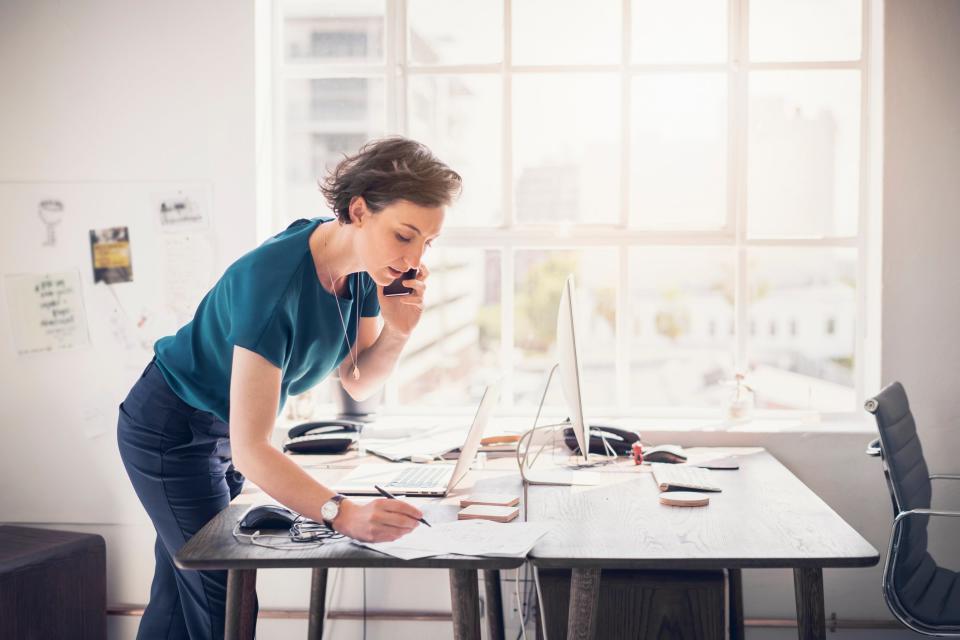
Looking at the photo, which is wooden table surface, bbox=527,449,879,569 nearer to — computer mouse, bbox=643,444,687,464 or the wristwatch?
computer mouse, bbox=643,444,687,464

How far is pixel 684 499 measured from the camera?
80.7 inches

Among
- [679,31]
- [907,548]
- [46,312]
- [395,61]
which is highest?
[679,31]

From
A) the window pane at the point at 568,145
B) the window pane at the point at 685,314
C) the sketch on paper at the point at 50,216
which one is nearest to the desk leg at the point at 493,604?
the window pane at the point at 685,314

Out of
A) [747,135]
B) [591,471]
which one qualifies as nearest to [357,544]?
[591,471]

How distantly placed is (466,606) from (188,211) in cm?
190

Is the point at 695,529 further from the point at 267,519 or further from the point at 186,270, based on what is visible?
the point at 186,270

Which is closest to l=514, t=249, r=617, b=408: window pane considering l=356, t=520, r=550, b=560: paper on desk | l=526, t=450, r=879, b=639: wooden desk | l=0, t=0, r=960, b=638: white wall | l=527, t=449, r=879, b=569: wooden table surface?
l=0, t=0, r=960, b=638: white wall

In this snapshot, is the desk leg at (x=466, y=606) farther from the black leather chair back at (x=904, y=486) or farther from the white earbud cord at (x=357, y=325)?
the black leather chair back at (x=904, y=486)

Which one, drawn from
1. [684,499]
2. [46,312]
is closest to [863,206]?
[684,499]

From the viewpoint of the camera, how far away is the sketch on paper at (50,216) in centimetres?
313

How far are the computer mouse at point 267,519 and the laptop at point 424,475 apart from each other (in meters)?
0.33

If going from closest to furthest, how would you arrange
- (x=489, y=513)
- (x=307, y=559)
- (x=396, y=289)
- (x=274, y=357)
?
(x=307, y=559) → (x=274, y=357) → (x=489, y=513) → (x=396, y=289)

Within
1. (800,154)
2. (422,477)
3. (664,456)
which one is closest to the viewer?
(422,477)

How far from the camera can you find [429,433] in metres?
2.89
